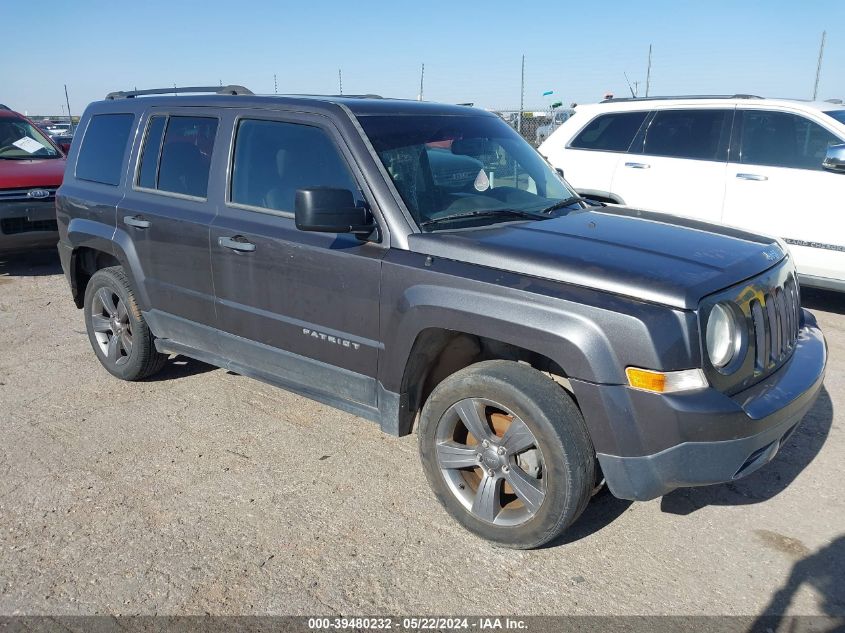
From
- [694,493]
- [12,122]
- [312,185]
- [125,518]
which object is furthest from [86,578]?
[12,122]

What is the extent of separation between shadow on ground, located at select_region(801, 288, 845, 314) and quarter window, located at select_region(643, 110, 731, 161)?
1.70 m

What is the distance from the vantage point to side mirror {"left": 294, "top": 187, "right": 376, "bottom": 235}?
3.13 meters

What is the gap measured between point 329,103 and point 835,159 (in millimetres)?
4402

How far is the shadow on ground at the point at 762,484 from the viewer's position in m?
3.49

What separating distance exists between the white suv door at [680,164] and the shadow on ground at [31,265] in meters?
7.01

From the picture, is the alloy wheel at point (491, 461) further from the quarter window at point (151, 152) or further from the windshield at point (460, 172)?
the quarter window at point (151, 152)

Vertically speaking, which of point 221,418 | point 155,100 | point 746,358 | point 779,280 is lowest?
point 221,418

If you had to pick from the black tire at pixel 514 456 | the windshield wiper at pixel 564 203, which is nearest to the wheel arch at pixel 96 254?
the black tire at pixel 514 456

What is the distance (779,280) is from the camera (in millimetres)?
3238

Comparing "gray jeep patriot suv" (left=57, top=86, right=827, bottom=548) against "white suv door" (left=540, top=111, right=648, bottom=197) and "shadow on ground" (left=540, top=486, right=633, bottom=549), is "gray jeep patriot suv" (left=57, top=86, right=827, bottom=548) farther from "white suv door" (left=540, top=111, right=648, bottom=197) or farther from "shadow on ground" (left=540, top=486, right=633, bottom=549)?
"white suv door" (left=540, top=111, right=648, bottom=197)

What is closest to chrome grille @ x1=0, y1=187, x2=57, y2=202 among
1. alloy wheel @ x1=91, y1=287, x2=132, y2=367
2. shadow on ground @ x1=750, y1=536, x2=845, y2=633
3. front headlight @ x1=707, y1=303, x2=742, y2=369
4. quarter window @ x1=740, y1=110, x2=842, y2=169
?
alloy wheel @ x1=91, y1=287, x2=132, y2=367

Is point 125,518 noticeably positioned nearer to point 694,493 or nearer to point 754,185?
point 694,493

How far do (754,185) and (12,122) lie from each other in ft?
30.3

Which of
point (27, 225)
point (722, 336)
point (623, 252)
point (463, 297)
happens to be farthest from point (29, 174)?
point (722, 336)
